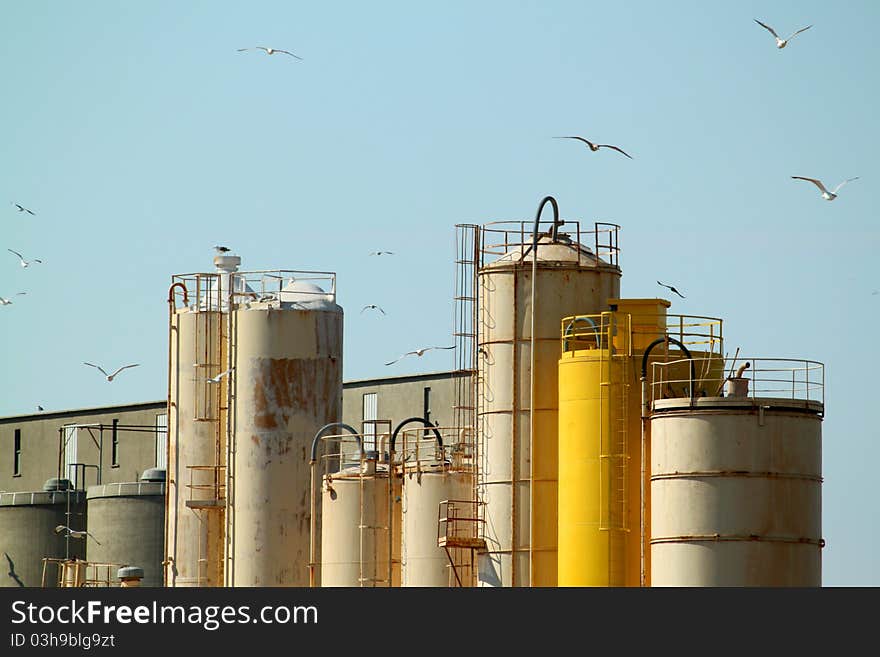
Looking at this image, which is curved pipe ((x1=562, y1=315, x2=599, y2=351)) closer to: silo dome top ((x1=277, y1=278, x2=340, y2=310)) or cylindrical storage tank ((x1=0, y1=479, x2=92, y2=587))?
silo dome top ((x1=277, y1=278, x2=340, y2=310))

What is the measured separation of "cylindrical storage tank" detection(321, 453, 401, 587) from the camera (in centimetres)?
5338

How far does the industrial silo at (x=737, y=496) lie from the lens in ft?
143

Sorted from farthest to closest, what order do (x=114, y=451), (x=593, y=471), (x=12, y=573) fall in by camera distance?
1. (x=114, y=451)
2. (x=12, y=573)
3. (x=593, y=471)

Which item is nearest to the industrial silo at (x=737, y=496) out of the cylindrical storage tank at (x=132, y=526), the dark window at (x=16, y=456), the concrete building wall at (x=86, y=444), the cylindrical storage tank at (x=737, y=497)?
the cylindrical storage tank at (x=737, y=497)

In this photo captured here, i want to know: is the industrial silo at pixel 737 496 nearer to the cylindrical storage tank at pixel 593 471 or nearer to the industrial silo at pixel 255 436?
the cylindrical storage tank at pixel 593 471

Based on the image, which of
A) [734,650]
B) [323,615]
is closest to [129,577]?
[323,615]

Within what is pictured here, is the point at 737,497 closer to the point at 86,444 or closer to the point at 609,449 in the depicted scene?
the point at 609,449

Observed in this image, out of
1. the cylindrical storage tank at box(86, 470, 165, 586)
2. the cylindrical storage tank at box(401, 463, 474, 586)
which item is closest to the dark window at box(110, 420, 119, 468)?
the cylindrical storage tank at box(86, 470, 165, 586)

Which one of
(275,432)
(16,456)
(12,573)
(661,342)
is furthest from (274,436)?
(16,456)

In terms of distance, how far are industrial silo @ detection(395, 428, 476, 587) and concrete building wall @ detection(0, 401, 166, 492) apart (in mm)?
33540

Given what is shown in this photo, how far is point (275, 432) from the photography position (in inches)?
2244

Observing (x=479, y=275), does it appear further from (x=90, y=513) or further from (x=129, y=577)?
(x=90, y=513)

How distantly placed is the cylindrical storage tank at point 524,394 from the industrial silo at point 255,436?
8726 mm

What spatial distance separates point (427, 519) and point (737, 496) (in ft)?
34.4
